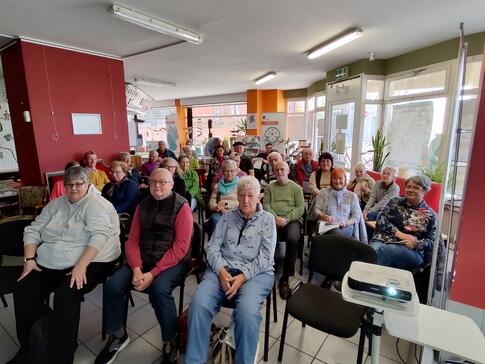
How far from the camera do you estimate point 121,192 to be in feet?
9.56

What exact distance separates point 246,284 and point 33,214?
3.64 m

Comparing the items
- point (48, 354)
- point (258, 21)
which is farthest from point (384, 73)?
point (48, 354)

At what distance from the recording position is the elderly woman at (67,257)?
1.67 m

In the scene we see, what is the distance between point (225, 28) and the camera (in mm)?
3342

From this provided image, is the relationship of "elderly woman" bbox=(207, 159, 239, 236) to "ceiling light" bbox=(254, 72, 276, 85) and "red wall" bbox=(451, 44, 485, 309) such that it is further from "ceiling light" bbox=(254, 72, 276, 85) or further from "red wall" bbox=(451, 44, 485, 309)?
"ceiling light" bbox=(254, 72, 276, 85)

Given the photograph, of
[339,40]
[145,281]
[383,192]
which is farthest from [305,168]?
[145,281]

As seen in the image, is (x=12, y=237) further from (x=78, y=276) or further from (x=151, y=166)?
(x=151, y=166)

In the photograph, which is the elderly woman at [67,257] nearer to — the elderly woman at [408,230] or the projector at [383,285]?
the projector at [383,285]

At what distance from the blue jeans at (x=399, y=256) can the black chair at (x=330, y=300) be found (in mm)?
606

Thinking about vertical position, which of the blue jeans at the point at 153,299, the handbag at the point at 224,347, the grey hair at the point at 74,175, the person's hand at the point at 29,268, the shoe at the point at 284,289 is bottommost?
the shoe at the point at 284,289

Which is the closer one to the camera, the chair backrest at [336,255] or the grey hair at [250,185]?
the chair backrest at [336,255]

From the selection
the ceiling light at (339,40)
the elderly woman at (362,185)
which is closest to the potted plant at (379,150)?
the elderly woman at (362,185)

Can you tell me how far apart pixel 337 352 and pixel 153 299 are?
51.9 inches

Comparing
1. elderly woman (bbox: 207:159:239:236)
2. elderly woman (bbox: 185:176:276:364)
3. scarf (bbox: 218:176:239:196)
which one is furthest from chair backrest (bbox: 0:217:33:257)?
scarf (bbox: 218:176:239:196)
